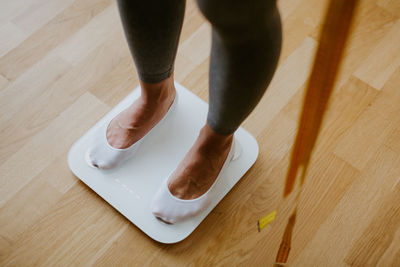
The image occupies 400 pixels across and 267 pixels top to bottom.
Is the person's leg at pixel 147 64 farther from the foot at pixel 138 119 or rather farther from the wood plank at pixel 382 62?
the wood plank at pixel 382 62

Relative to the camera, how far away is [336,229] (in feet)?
2.62

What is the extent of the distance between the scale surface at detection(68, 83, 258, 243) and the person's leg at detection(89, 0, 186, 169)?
0.03 meters

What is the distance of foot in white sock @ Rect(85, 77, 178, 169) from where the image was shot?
806 millimetres

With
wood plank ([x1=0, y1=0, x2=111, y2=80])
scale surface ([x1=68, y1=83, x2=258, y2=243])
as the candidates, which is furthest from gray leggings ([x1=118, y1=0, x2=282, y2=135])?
wood plank ([x1=0, y1=0, x2=111, y2=80])

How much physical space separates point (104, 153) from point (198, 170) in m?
0.20

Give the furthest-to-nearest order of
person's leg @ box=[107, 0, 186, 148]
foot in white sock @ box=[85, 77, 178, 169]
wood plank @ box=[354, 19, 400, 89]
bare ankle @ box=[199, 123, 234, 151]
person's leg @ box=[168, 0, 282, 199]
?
wood plank @ box=[354, 19, 400, 89], foot in white sock @ box=[85, 77, 178, 169], bare ankle @ box=[199, 123, 234, 151], person's leg @ box=[107, 0, 186, 148], person's leg @ box=[168, 0, 282, 199]

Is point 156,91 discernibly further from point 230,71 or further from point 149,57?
point 230,71

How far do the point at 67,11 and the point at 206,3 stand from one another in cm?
73

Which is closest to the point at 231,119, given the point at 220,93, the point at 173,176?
the point at 220,93

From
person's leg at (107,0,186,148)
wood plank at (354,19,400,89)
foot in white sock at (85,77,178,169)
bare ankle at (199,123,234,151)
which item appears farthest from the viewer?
wood plank at (354,19,400,89)

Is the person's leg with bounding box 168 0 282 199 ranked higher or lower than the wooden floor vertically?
higher

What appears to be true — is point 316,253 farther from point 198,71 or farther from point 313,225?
point 198,71

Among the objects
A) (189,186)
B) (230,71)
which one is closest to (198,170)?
(189,186)

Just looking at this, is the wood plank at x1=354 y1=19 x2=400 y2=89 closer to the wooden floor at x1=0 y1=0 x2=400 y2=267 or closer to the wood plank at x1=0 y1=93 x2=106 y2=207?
the wooden floor at x1=0 y1=0 x2=400 y2=267
